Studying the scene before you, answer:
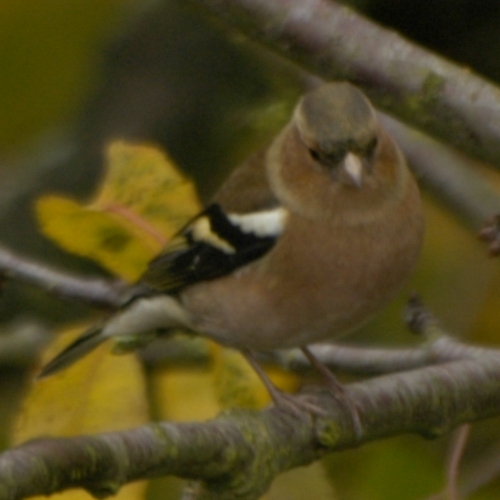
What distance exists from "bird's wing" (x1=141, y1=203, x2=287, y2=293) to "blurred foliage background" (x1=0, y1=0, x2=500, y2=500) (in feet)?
1.72

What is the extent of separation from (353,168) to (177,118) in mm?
2884

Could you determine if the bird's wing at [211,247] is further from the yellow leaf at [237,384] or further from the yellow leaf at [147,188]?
the yellow leaf at [237,384]

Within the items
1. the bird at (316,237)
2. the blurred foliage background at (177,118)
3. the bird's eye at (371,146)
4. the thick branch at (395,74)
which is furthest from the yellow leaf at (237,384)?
the thick branch at (395,74)

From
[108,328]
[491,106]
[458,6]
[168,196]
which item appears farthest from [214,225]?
[458,6]

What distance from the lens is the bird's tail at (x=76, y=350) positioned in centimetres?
372

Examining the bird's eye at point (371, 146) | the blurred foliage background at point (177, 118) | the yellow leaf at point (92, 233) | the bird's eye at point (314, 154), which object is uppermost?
the bird's eye at point (371, 146)

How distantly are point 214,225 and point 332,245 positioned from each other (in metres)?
0.48

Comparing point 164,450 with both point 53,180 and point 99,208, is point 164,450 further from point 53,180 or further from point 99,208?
point 53,180

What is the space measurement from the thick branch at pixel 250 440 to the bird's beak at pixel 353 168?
54 centimetres

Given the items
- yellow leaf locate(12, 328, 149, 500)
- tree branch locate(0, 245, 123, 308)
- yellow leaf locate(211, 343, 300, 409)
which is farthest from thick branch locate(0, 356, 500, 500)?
tree branch locate(0, 245, 123, 308)

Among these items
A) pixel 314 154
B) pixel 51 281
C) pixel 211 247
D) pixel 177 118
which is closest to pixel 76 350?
pixel 51 281

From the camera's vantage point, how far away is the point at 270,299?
3.57m

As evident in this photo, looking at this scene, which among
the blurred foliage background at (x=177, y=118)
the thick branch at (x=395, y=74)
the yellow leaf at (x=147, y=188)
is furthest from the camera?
the blurred foliage background at (x=177, y=118)

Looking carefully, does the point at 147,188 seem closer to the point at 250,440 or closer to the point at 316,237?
the point at 316,237
